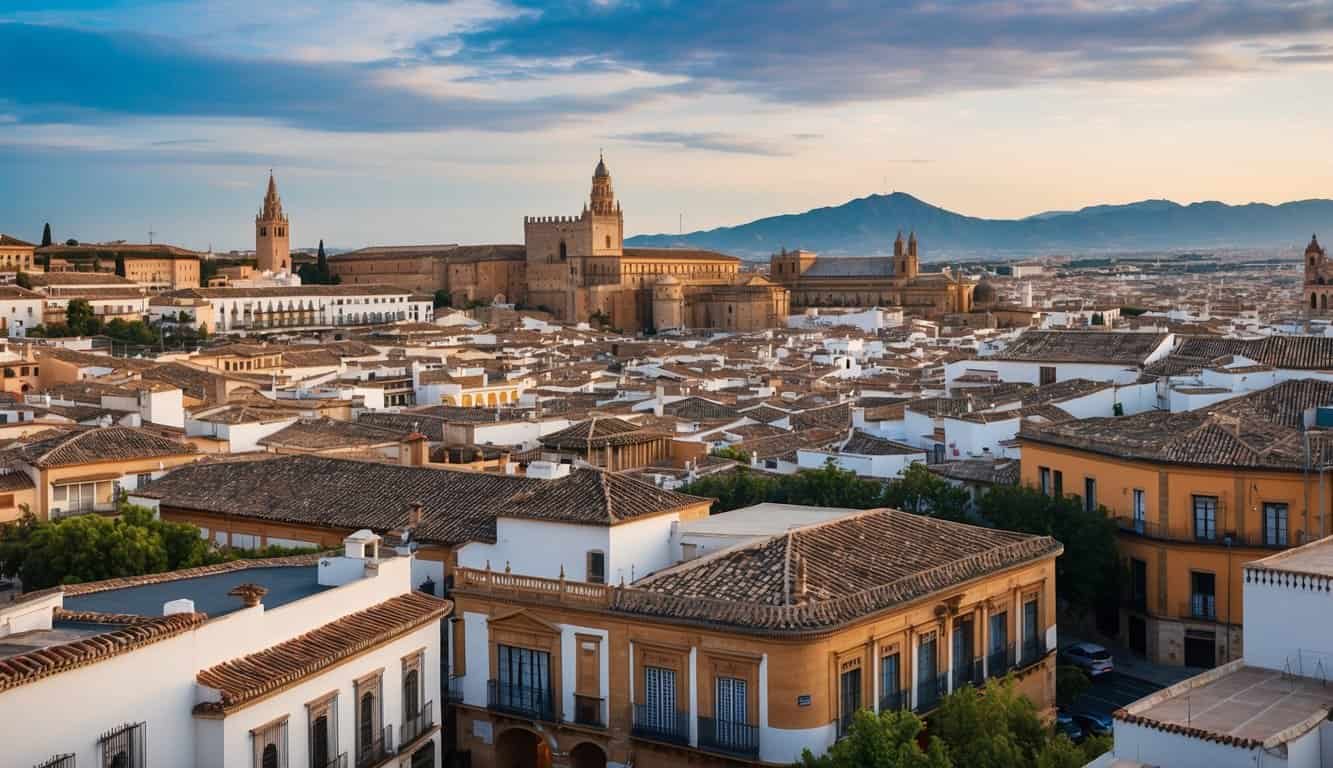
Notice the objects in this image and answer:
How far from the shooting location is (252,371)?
5722 cm

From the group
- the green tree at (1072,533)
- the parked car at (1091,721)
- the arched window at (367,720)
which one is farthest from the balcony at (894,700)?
the green tree at (1072,533)

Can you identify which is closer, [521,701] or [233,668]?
[233,668]

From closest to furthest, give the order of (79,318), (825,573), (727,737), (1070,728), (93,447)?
(727,737), (825,573), (1070,728), (93,447), (79,318)

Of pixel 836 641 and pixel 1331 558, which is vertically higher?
pixel 1331 558

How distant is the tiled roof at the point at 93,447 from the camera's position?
86.3 ft

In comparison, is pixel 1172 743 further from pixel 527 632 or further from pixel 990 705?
pixel 527 632

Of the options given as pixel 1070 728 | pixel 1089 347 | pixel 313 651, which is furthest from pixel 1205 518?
pixel 1089 347

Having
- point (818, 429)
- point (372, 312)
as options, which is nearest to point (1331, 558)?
point (818, 429)

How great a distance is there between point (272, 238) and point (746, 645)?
123 metres

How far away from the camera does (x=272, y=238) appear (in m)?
134

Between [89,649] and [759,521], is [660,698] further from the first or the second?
[89,649]

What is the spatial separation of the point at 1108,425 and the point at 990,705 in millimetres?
13842

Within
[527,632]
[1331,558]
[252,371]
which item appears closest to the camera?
[1331,558]

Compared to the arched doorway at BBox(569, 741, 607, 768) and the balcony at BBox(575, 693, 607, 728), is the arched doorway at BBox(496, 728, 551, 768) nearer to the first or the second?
the arched doorway at BBox(569, 741, 607, 768)
